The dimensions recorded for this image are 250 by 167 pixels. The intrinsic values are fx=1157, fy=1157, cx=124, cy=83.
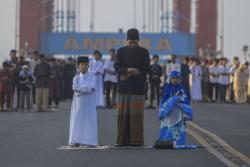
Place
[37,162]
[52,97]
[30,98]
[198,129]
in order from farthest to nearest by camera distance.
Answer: [52,97]
[30,98]
[198,129]
[37,162]

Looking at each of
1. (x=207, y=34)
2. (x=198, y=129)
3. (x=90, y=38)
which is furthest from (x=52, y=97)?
(x=207, y=34)

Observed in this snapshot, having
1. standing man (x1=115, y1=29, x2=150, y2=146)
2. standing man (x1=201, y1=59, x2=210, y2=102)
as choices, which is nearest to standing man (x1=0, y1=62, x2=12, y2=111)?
standing man (x1=201, y1=59, x2=210, y2=102)

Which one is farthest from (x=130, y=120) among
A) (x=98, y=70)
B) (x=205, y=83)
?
(x=205, y=83)

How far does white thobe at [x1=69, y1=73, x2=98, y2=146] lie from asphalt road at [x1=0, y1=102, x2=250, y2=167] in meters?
0.45

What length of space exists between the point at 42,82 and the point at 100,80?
347cm

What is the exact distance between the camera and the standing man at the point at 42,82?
110 ft

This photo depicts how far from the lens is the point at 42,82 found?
33688 mm

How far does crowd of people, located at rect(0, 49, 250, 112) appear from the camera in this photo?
34.1 meters

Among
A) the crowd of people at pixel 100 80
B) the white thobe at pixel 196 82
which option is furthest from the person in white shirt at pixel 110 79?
the white thobe at pixel 196 82

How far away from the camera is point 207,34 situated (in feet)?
431

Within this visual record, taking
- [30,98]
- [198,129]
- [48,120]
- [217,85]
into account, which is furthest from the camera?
[217,85]

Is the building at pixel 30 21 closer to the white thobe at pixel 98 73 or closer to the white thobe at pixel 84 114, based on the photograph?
the white thobe at pixel 98 73

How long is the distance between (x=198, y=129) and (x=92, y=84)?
450cm

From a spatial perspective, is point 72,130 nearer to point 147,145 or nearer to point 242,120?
point 147,145
